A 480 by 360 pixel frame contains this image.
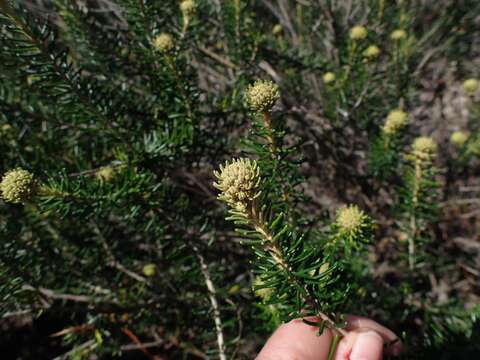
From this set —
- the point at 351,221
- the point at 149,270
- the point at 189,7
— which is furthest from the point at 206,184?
the point at 351,221

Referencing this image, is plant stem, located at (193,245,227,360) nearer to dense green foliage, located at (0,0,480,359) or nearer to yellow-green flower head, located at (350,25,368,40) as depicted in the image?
dense green foliage, located at (0,0,480,359)

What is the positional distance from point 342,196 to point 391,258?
669mm

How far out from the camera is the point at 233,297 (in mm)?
2445

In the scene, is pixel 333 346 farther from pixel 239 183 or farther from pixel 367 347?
pixel 239 183

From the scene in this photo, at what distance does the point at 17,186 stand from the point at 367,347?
57.4 inches

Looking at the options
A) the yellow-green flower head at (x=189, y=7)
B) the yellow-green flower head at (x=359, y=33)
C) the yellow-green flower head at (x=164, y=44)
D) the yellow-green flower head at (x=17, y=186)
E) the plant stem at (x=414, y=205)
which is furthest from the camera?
the yellow-green flower head at (x=359, y=33)

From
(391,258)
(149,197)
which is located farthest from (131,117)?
(391,258)

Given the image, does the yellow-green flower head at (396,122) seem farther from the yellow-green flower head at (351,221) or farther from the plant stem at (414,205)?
the yellow-green flower head at (351,221)

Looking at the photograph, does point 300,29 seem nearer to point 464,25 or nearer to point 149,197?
point 464,25

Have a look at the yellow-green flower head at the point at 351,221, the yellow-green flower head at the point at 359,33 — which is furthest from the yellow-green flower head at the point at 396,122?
the yellow-green flower head at the point at 351,221

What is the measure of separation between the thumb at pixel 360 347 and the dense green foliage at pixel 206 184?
0.10 meters

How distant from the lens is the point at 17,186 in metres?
1.45

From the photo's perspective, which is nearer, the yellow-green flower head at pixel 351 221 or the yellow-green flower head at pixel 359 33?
the yellow-green flower head at pixel 351 221

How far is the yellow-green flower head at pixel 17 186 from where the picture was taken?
144 cm
